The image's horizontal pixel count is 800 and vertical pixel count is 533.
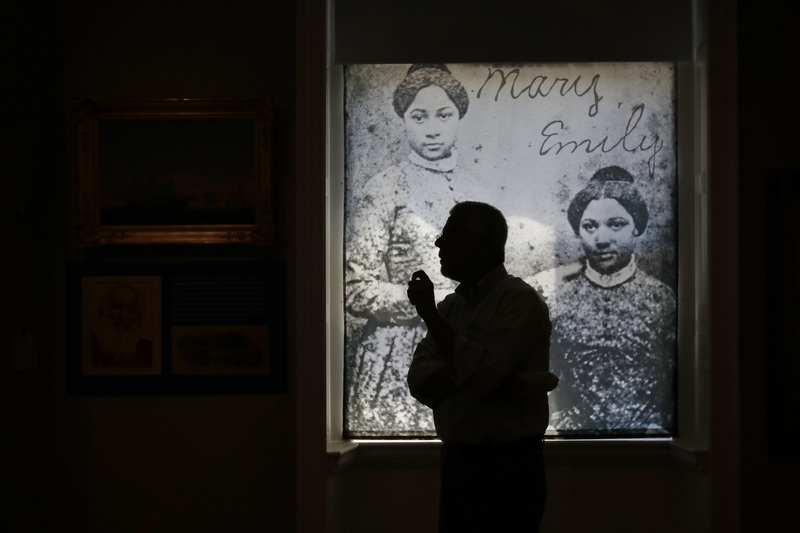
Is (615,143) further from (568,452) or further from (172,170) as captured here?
(172,170)

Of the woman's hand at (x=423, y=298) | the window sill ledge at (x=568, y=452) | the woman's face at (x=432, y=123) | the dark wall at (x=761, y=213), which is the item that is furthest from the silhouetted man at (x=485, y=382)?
the dark wall at (x=761, y=213)

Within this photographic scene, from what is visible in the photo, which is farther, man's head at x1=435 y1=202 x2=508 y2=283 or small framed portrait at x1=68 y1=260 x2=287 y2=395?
small framed portrait at x1=68 y1=260 x2=287 y2=395

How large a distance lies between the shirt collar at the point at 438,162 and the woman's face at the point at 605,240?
0.70 meters

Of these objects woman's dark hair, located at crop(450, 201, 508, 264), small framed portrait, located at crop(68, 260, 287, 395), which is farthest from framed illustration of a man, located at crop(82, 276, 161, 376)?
woman's dark hair, located at crop(450, 201, 508, 264)

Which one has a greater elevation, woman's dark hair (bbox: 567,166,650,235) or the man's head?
woman's dark hair (bbox: 567,166,650,235)

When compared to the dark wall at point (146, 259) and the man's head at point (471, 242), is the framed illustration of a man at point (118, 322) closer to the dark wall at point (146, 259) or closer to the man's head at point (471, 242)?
the dark wall at point (146, 259)

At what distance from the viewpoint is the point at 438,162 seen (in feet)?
13.0

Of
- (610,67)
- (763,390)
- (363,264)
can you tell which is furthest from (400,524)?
(610,67)

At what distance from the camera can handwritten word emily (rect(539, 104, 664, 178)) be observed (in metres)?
3.96

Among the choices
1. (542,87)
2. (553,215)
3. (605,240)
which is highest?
(542,87)

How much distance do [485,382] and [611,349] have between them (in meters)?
1.74

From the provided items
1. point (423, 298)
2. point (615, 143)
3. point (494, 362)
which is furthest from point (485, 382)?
point (615, 143)

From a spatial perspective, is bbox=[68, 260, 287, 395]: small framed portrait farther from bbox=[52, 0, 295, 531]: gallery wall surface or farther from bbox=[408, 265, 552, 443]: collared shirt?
bbox=[408, 265, 552, 443]: collared shirt

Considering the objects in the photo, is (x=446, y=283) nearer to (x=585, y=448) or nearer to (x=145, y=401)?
(x=585, y=448)
